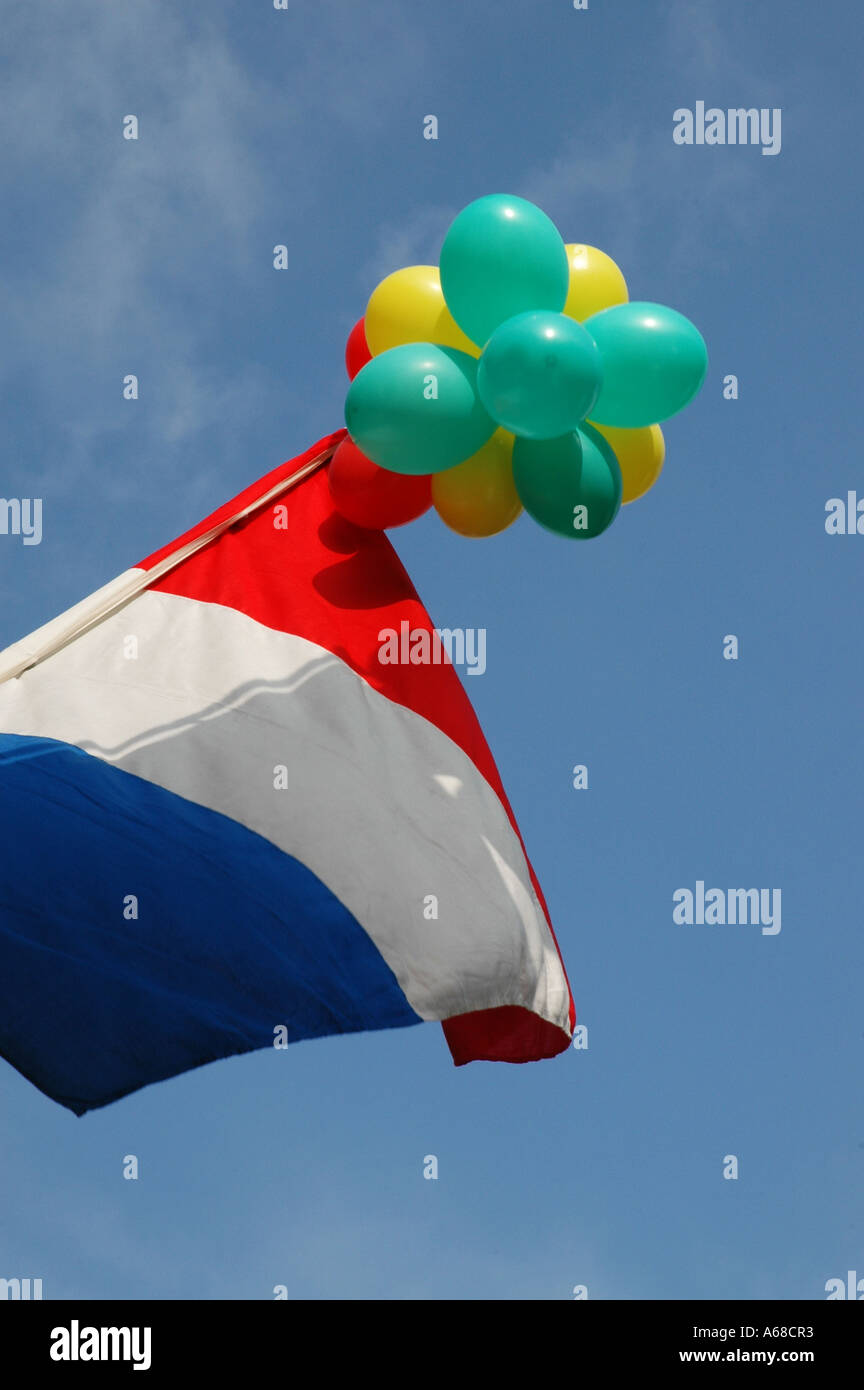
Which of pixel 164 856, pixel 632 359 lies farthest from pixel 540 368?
pixel 164 856

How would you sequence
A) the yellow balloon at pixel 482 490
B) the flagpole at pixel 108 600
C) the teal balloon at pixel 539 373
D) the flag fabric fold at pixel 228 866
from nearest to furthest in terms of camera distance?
the teal balloon at pixel 539 373
the flag fabric fold at pixel 228 866
the yellow balloon at pixel 482 490
the flagpole at pixel 108 600

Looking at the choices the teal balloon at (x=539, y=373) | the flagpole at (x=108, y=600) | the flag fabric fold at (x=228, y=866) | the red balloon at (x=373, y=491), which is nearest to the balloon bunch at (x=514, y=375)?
the teal balloon at (x=539, y=373)

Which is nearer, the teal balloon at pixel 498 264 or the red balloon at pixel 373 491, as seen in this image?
the teal balloon at pixel 498 264

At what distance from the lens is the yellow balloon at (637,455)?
24.9 feet

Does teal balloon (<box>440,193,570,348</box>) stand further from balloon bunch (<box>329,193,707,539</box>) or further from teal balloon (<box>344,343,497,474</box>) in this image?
teal balloon (<box>344,343,497,474</box>)

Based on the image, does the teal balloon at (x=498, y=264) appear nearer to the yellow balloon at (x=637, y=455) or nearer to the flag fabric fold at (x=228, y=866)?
the yellow balloon at (x=637, y=455)

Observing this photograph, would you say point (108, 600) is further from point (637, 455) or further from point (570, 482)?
point (637, 455)

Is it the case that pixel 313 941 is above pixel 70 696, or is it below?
below

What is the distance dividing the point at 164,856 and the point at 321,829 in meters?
0.65

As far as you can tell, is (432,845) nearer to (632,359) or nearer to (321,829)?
(321,829)

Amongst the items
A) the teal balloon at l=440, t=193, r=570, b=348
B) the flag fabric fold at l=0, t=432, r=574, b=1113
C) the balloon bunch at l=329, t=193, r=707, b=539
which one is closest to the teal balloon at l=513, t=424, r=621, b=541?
the balloon bunch at l=329, t=193, r=707, b=539

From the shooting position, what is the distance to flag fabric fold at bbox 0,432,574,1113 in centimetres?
701

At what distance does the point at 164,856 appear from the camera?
7129 mm

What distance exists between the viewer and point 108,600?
25.5 ft
